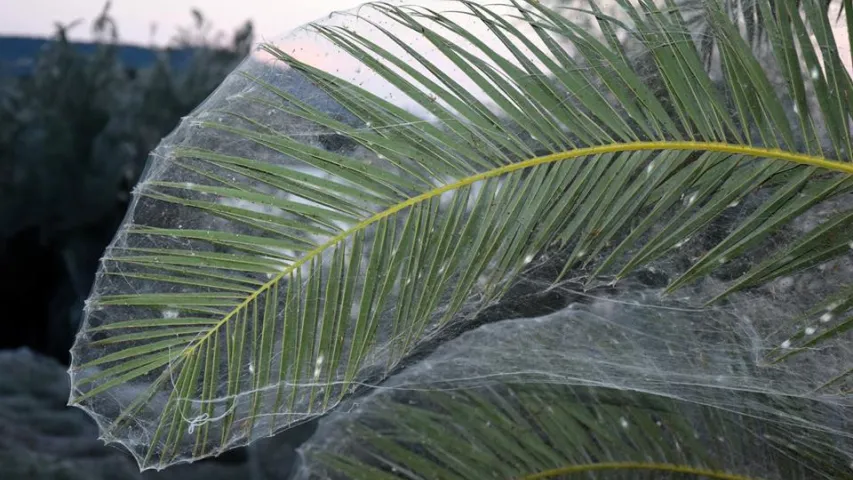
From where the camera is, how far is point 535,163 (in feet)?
3.22

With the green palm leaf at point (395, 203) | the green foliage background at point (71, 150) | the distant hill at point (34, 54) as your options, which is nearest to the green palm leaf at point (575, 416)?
the green palm leaf at point (395, 203)

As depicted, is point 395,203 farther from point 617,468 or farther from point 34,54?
point 34,54

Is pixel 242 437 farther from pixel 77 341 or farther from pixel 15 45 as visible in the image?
pixel 15 45

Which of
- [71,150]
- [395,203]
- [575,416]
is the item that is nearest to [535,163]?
[395,203]

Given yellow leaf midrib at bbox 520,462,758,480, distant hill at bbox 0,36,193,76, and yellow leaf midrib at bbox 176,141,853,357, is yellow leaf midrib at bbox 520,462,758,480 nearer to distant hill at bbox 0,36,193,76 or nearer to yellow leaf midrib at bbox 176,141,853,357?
yellow leaf midrib at bbox 176,141,853,357

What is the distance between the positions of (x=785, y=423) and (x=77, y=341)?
0.94m

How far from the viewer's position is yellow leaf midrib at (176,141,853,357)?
0.92 m

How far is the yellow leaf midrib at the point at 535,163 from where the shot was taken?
3.01 ft

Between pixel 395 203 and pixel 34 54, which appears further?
pixel 34 54

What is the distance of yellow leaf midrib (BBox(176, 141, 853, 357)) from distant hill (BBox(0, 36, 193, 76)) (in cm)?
237

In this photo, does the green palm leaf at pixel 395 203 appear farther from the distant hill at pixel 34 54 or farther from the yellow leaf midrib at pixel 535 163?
the distant hill at pixel 34 54

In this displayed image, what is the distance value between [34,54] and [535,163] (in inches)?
104

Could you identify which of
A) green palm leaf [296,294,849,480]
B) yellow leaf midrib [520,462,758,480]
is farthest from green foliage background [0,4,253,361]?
yellow leaf midrib [520,462,758,480]

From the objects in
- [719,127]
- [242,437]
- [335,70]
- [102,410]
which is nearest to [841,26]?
[719,127]
